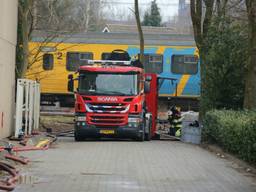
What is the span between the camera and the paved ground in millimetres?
11188

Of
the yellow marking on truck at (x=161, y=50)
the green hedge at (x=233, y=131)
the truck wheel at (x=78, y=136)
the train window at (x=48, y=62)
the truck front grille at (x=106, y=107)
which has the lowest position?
the truck wheel at (x=78, y=136)

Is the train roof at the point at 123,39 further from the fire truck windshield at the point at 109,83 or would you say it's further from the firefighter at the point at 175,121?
the fire truck windshield at the point at 109,83

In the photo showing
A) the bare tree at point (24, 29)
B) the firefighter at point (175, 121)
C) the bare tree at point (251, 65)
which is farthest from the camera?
the firefighter at point (175, 121)

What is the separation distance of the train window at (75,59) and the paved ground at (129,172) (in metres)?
16.6

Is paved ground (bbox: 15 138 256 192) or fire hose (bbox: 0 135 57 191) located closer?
fire hose (bbox: 0 135 57 191)

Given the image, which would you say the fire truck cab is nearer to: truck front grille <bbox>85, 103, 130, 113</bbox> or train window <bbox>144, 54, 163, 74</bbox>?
truck front grille <bbox>85, 103, 130, 113</bbox>

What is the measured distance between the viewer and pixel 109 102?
2194 centimetres

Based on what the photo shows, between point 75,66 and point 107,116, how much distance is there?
1325cm

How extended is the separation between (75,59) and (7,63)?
13893 mm

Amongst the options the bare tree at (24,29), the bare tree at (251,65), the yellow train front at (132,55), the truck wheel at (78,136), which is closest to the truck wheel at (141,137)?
the truck wheel at (78,136)

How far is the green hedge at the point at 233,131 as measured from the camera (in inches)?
569

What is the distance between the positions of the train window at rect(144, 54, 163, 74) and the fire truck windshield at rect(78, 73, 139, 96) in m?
12.8

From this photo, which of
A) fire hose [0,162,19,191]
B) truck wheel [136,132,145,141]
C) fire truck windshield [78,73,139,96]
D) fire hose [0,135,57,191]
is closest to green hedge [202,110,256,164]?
truck wheel [136,132,145,141]

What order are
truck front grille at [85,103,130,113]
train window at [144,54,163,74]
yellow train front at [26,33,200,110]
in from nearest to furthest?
truck front grille at [85,103,130,113] → yellow train front at [26,33,200,110] → train window at [144,54,163,74]
